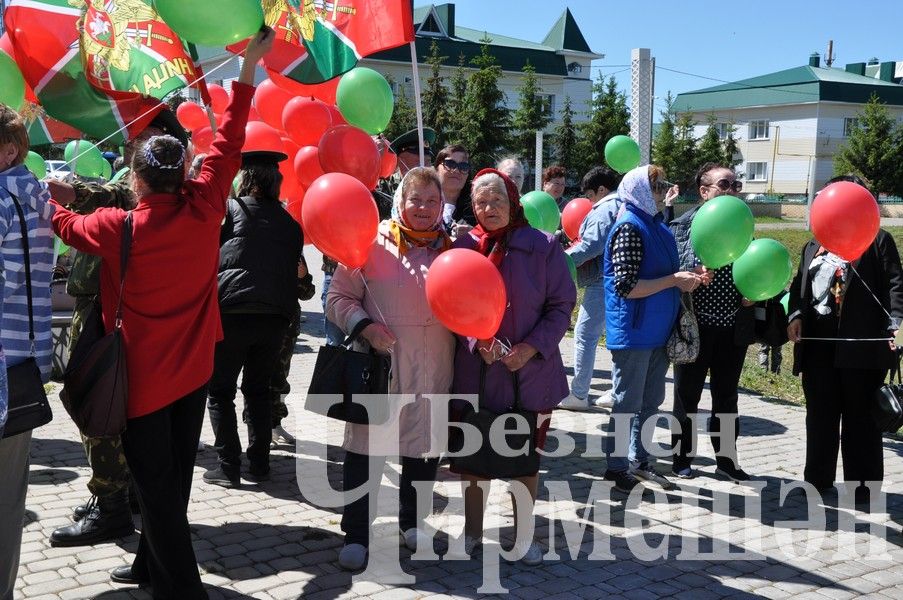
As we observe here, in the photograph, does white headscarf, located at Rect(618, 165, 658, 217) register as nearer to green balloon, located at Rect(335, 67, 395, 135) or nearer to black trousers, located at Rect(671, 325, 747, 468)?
black trousers, located at Rect(671, 325, 747, 468)

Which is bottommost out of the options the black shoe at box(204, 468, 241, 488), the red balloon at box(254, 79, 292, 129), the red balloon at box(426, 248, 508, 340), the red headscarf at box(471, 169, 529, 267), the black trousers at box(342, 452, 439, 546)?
the black shoe at box(204, 468, 241, 488)

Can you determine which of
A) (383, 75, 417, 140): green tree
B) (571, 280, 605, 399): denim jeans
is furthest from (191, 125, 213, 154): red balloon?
(383, 75, 417, 140): green tree

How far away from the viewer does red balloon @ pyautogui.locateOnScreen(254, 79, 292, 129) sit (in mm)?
6043

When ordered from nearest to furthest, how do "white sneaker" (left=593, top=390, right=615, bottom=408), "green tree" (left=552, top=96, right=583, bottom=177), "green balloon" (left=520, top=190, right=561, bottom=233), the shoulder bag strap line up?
the shoulder bag strap, "green balloon" (left=520, top=190, right=561, bottom=233), "white sneaker" (left=593, top=390, right=615, bottom=408), "green tree" (left=552, top=96, right=583, bottom=177)

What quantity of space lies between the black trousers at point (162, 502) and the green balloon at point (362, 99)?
2.64m

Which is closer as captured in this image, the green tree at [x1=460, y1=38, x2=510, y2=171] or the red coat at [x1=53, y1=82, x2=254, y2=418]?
the red coat at [x1=53, y1=82, x2=254, y2=418]

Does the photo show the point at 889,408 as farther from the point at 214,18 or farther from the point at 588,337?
the point at 214,18

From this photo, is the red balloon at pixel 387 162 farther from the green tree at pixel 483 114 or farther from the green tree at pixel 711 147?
the green tree at pixel 711 147

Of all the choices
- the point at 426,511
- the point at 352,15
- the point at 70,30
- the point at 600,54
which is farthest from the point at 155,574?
the point at 600,54

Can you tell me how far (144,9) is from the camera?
453 cm

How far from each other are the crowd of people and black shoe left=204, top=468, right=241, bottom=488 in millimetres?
12

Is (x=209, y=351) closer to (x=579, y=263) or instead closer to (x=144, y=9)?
(x=144, y=9)

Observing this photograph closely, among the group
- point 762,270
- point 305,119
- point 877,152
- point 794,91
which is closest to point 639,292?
point 762,270

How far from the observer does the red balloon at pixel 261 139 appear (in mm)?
5680
